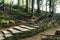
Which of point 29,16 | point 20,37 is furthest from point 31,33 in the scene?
point 29,16

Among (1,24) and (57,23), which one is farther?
(57,23)

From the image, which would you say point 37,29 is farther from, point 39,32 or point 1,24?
point 1,24

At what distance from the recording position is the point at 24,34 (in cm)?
636

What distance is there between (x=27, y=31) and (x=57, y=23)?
16.8ft

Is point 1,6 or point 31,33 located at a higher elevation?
point 1,6

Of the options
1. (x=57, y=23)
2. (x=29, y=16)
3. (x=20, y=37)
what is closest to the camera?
(x=20, y=37)

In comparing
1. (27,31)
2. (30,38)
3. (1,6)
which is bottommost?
(30,38)

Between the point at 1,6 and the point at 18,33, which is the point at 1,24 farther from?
the point at 1,6

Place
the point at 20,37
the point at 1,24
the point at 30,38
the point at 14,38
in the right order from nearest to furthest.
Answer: the point at 14,38, the point at 20,37, the point at 30,38, the point at 1,24

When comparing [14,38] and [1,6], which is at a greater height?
[1,6]

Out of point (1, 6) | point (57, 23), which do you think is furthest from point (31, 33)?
Result: point (1, 6)

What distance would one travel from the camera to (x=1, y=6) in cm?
1520

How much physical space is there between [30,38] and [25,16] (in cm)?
658

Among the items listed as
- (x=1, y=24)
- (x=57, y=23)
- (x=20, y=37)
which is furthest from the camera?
(x=57, y=23)
